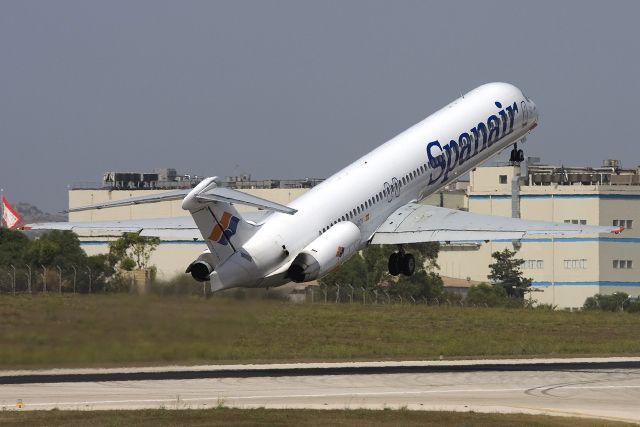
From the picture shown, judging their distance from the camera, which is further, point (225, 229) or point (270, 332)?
point (270, 332)

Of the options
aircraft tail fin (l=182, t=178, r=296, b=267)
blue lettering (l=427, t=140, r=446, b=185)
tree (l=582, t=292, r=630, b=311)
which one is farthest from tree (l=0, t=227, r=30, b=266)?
aircraft tail fin (l=182, t=178, r=296, b=267)

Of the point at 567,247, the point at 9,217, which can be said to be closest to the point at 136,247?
the point at 567,247

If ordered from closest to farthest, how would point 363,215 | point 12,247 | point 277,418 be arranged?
1. point 277,418
2. point 363,215
3. point 12,247

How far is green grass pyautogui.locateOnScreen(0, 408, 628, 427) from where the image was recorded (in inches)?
1718

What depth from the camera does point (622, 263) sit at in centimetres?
14550

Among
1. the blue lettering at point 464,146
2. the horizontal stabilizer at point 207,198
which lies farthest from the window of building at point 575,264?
the horizontal stabilizer at point 207,198

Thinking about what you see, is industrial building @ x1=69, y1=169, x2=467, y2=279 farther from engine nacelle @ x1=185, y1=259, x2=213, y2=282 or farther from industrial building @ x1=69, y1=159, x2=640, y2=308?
engine nacelle @ x1=185, y1=259, x2=213, y2=282

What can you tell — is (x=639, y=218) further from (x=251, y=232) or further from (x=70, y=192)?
(x=251, y=232)

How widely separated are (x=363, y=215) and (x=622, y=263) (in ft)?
297

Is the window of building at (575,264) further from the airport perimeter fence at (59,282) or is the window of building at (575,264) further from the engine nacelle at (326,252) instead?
the engine nacelle at (326,252)

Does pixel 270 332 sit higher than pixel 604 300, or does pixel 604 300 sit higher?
pixel 270 332

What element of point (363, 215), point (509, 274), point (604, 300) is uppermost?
point (363, 215)

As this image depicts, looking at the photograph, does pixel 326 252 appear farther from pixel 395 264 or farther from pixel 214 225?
pixel 395 264

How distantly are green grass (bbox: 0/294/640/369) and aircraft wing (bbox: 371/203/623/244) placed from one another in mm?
7184
